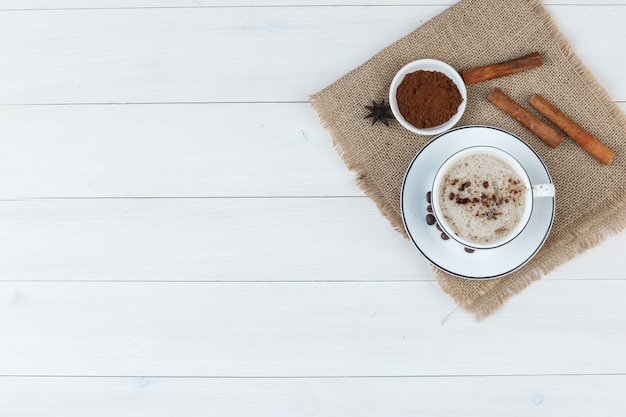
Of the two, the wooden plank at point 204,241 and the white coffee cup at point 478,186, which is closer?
the white coffee cup at point 478,186

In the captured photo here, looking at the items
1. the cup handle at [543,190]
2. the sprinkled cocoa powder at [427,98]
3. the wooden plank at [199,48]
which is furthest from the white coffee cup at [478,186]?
the wooden plank at [199,48]

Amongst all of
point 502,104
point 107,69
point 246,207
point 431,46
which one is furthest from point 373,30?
point 107,69

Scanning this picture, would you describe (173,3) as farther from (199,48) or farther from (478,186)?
(478,186)

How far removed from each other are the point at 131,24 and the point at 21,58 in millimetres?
234

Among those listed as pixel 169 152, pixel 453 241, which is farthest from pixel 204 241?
pixel 453 241

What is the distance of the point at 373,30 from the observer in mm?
1084

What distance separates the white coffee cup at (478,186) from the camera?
90 centimetres

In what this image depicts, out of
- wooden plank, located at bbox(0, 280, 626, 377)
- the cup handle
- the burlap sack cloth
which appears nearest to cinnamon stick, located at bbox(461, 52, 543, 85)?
the burlap sack cloth

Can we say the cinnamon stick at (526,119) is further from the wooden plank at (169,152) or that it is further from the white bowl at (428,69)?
the wooden plank at (169,152)

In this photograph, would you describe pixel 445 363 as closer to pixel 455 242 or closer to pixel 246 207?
pixel 455 242

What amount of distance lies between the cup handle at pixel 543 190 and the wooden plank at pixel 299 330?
0.25 meters

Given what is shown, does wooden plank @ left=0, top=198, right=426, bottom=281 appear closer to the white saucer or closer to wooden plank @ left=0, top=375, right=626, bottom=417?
the white saucer

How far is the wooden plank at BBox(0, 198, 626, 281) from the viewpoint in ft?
3.50

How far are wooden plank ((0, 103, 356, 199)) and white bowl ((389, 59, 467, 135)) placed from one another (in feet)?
0.49
